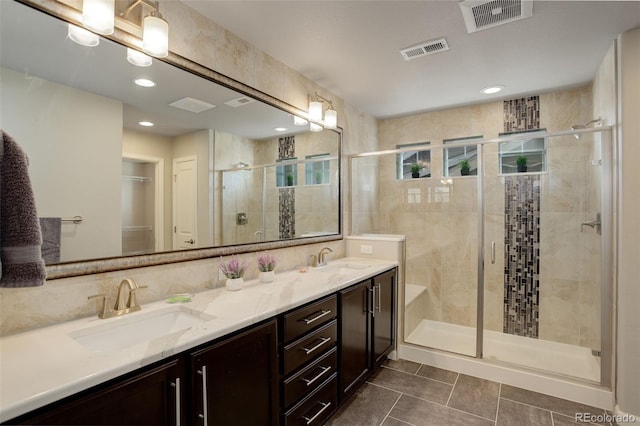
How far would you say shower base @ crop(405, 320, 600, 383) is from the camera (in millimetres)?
2531

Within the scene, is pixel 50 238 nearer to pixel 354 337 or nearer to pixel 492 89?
pixel 354 337

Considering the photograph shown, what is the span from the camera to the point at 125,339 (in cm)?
137

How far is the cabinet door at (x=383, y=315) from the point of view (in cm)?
Answer: 251

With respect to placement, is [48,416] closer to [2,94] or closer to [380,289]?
[2,94]

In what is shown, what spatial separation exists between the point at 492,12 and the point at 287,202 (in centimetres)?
189

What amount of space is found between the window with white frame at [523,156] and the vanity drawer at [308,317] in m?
2.29

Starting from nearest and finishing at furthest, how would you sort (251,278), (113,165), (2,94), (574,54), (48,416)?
(48,416), (2,94), (113,165), (251,278), (574,54)

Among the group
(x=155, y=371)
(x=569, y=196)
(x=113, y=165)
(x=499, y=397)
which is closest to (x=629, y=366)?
(x=499, y=397)

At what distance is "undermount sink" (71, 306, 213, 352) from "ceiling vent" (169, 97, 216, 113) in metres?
1.13

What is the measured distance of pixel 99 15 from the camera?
4.40 feet

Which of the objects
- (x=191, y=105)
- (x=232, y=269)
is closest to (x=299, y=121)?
(x=191, y=105)

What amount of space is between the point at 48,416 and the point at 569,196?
355 cm

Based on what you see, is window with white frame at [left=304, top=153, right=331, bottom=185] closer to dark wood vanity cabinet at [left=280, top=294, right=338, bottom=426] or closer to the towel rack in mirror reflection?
dark wood vanity cabinet at [left=280, top=294, right=338, bottom=426]

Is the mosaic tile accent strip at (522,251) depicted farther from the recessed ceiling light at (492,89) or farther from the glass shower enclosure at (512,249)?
the recessed ceiling light at (492,89)
